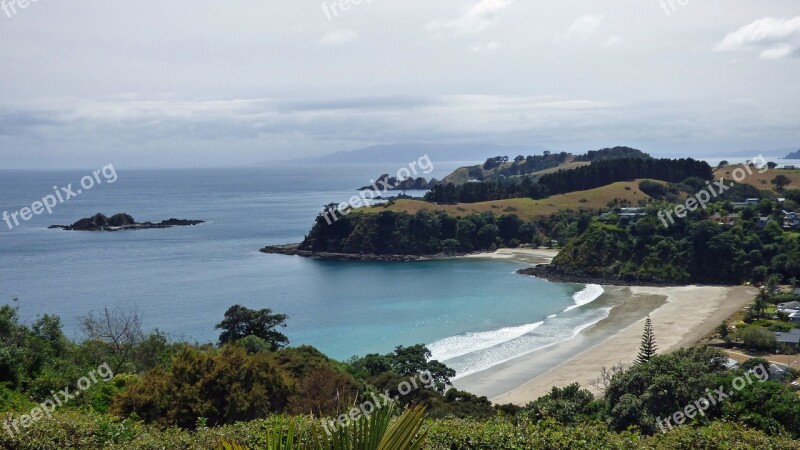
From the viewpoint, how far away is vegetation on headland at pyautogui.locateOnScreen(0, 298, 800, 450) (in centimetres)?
905

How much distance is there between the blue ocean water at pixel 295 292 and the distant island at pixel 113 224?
3.69m

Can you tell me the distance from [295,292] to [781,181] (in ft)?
242

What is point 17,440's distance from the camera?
8852 mm

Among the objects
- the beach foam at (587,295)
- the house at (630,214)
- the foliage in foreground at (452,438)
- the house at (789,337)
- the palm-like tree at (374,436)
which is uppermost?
the palm-like tree at (374,436)

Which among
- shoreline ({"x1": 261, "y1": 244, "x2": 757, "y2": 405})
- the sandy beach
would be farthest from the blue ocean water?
the sandy beach

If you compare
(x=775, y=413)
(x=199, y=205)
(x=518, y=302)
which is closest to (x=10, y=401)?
(x=775, y=413)

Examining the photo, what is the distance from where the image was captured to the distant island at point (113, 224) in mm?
90000

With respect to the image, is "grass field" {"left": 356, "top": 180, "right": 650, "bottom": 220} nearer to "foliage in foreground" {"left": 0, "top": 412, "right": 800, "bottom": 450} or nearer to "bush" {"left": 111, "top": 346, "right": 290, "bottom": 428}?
"bush" {"left": 111, "top": 346, "right": 290, "bottom": 428}

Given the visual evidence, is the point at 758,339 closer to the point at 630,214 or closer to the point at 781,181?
the point at 630,214

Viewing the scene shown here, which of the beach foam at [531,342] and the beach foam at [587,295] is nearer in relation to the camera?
the beach foam at [531,342]

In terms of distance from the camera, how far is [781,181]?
3634 inches

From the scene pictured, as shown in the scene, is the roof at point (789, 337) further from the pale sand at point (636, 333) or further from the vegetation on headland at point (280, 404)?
the vegetation on headland at point (280, 404)

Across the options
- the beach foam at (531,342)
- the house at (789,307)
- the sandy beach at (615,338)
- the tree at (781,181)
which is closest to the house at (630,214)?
the sandy beach at (615,338)

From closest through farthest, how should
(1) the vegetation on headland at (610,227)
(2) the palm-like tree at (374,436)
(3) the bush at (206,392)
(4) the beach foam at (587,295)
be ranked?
(2) the palm-like tree at (374,436), (3) the bush at (206,392), (4) the beach foam at (587,295), (1) the vegetation on headland at (610,227)
